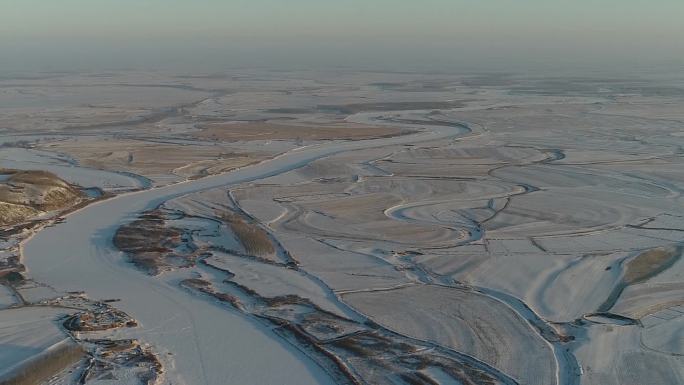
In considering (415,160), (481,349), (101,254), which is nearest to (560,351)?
(481,349)

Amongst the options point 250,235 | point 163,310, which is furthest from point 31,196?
point 163,310

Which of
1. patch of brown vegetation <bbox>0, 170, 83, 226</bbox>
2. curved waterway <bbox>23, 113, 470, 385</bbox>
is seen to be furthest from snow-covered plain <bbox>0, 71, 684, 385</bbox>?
patch of brown vegetation <bbox>0, 170, 83, 226</bbox>

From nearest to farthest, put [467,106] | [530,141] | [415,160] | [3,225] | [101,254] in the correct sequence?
[101,254], [3,225], [415,160], [530,141], [467,106]

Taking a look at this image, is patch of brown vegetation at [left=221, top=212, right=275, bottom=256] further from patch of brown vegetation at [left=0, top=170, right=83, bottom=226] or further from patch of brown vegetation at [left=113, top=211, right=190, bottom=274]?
patch of brown vegetation at [left=0, top=170, right=83, bottom=226]

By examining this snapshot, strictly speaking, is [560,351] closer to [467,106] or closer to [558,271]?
[558,271]

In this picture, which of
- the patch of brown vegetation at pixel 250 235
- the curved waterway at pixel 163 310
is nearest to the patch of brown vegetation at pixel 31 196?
the curved waterway at pixel 163 310

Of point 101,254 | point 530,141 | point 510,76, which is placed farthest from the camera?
point 510,76

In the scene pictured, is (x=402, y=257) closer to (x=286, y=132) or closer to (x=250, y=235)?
(x=250, y=235)
